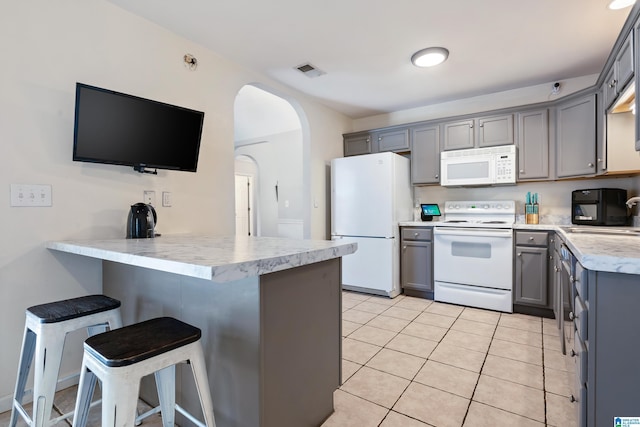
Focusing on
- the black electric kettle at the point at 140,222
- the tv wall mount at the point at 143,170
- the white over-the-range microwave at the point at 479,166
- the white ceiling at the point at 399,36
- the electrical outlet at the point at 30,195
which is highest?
the white ceiling at the point at 399,36

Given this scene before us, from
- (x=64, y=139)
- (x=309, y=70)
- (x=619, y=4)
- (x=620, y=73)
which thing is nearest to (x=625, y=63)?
(x=620, y=73)

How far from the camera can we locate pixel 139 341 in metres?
1.08

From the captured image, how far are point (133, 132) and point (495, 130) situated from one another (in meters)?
3.51

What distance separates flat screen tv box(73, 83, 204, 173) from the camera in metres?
1.80

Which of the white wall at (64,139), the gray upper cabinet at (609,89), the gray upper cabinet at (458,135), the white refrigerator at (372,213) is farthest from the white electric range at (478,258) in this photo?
the white wall at (64,139)

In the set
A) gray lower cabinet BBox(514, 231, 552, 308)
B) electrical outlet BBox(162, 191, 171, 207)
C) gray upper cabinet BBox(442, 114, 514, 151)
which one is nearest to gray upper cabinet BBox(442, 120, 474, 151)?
gray upper cabinet BBox(442, 114, 514, 151)

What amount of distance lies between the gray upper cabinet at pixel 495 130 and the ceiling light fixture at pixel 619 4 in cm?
133

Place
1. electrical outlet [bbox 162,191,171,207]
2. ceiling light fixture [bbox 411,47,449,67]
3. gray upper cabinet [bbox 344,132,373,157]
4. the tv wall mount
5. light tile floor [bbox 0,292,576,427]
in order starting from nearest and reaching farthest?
light tile floor [bbox 0,292,576,427] → the tv wall mount → electrical outlet [bbox 162,191,171,207] → ceiling light fixture [bbox 411,47,449,67] → gray upper cabinet [bbox 344,132,373,157]

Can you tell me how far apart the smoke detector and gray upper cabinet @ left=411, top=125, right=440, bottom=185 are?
152 centimetres

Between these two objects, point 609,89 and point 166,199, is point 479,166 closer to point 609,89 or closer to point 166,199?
point 609,89

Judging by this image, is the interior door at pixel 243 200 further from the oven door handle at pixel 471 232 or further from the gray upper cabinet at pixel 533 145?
the gray upper cabinet at pixel 533 145

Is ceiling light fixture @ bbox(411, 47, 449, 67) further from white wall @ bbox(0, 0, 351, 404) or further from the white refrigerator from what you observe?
white wall @ bbox(0, 0, 351, 404)

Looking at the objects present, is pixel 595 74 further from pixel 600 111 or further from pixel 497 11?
pixel 497 11

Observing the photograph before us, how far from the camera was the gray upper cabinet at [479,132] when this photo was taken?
3391 mm
